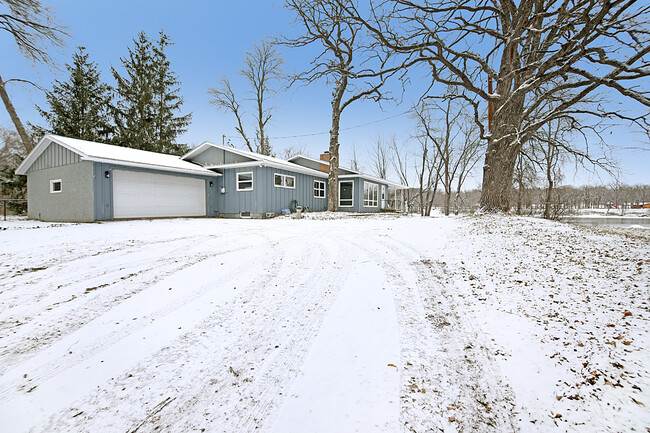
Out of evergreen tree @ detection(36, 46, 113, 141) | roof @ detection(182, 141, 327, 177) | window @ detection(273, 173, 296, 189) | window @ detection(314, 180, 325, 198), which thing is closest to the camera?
roof @ detection(182, 141, 327, 177)

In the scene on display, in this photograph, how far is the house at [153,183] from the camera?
34.9 feet

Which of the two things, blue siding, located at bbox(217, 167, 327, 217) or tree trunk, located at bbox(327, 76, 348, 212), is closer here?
blue siding, located at bbox(217, 167, 327, 217)

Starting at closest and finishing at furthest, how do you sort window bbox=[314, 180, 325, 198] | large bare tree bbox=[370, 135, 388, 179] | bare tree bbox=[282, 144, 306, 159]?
window bbox=[314, 180, 325, 198] < large bare tree bbox=[370, 135, 388, 179] < bare tree bbox=[282, 144, 306, 159]

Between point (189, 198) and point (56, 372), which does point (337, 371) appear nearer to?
point (56, 372)

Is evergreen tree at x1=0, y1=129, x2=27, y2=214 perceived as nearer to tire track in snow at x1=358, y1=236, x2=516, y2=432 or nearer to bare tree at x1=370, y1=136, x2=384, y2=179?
tire track in snow at x1=358, y1=236, x2=516, y2=432

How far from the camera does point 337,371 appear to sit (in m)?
1.80

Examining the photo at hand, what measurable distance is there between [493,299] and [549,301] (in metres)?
0.51

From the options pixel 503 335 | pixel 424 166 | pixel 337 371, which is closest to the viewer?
pixel 337 371

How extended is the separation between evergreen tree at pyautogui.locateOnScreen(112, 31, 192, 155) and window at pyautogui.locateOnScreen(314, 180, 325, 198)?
47.1 feet

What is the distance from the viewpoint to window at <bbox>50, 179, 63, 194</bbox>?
11.7m

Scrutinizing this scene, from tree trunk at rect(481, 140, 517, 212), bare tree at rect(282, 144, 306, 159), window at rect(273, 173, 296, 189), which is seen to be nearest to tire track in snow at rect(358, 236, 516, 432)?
tree trunk at rect(481, 140, 517, 212)

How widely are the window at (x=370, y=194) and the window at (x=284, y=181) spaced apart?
6.24 meters

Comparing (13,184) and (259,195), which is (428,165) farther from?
(13,184)

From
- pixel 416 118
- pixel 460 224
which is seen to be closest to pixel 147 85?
pixel 416 118
